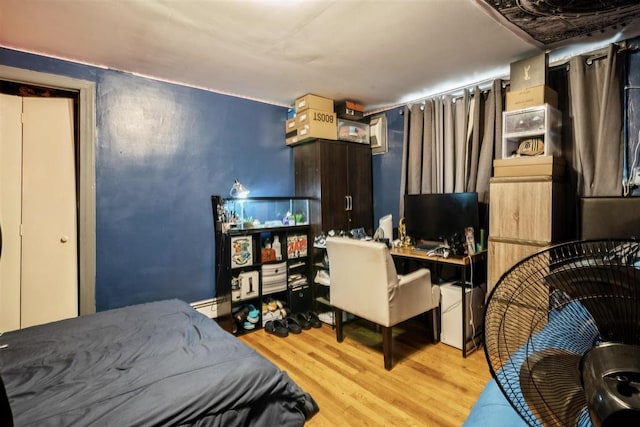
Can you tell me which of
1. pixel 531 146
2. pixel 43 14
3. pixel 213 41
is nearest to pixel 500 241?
pixel 531 146

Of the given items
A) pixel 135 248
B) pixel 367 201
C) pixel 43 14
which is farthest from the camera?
pixel 367 201

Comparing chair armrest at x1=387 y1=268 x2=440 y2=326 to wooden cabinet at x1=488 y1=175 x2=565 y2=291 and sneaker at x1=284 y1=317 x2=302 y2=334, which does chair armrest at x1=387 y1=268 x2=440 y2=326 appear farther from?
sneaker at x1=284 y1=317 x2=302 y2=334

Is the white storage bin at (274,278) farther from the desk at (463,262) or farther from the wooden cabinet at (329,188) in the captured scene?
the desk at (463,262)

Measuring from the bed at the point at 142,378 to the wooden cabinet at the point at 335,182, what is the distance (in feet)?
5.89

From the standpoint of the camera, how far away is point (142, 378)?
1.37 meters

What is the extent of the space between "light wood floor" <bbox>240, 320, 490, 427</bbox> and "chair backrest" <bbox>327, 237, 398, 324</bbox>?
37 cm

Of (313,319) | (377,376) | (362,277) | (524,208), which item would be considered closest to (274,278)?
(313,319)

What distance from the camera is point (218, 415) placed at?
1313 mm

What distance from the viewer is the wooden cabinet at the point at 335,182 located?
3.35 meters

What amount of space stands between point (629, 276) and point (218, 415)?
56.6 inches

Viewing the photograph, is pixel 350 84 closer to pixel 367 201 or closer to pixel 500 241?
pixel 367 201

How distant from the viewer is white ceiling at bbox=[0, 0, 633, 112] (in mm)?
1787

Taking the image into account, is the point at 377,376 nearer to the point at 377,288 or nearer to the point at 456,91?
the point at 377,288

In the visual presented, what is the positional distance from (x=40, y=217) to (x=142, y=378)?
1.94 meters
